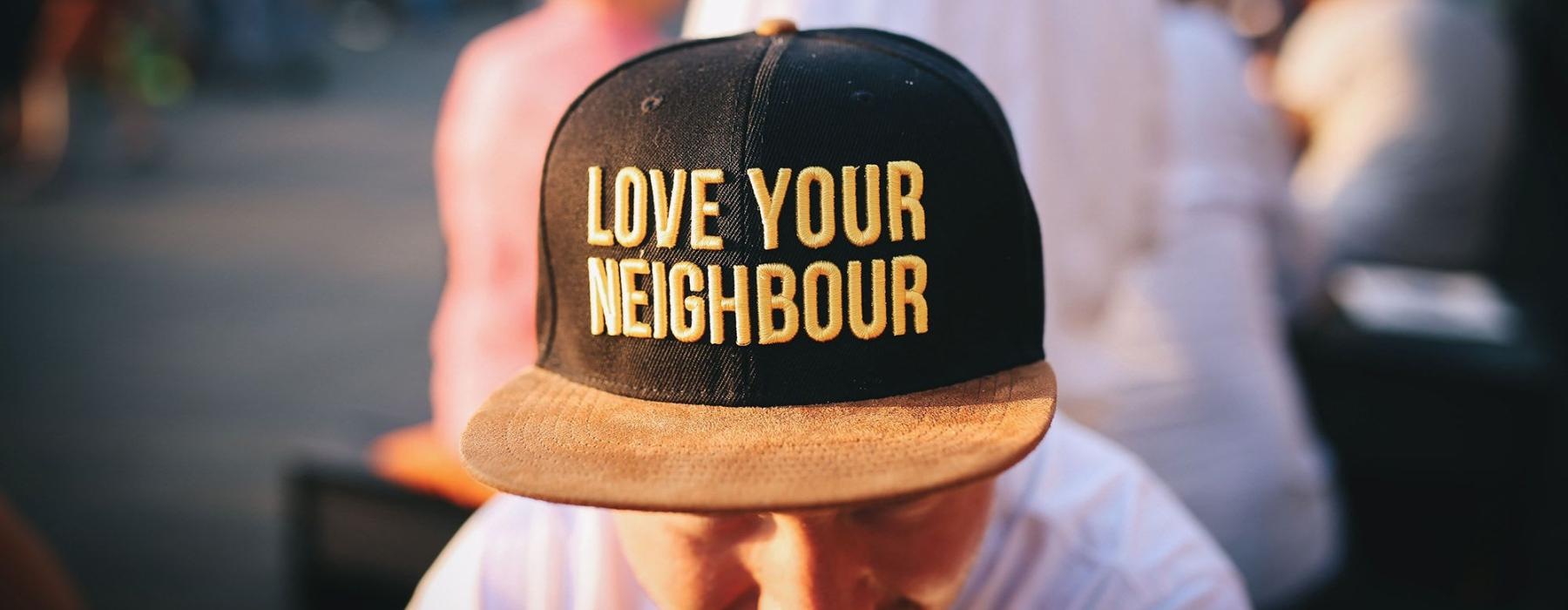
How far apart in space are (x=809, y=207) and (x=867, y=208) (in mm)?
50

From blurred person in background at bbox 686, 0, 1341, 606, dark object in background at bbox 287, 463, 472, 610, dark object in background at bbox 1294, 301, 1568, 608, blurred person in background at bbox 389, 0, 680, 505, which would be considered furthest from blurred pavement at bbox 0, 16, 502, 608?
dark object in background at bbox 1294, 301, 1568, 608

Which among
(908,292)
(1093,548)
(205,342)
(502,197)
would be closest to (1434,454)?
(1093,548)

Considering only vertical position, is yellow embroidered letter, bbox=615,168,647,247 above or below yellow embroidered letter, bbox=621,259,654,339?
above

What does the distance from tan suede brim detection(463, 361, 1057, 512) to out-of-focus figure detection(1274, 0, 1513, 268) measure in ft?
10.8

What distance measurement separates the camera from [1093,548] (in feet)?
4.30

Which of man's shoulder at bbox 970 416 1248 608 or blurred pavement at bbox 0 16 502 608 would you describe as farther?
blurred pavement at bbox 0 16 502 608

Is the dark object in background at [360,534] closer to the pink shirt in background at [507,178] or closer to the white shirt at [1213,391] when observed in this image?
the pink shirt in background at [507,178]

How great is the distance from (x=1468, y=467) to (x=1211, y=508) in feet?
3.86

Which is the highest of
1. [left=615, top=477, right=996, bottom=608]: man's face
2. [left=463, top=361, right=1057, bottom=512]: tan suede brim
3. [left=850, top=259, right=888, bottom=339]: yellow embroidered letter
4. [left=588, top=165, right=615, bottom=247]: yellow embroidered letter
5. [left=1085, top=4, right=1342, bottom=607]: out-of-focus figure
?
[left=588, top=165, right=615, bottom=247]: yellow embroidered letter

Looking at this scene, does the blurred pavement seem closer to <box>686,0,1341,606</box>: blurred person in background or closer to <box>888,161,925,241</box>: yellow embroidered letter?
<box>686,0,1341,606</box>: blurred person in background

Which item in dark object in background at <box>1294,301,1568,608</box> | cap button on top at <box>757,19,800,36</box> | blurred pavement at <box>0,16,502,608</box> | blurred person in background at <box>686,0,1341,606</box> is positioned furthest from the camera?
blurred pavement at <box>0,16,502,608</box>

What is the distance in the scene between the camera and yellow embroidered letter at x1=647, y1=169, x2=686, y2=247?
100cm

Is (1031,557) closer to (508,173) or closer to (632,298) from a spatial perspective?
(632,298)

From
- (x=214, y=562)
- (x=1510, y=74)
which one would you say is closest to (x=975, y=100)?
(x=214, y=562)
